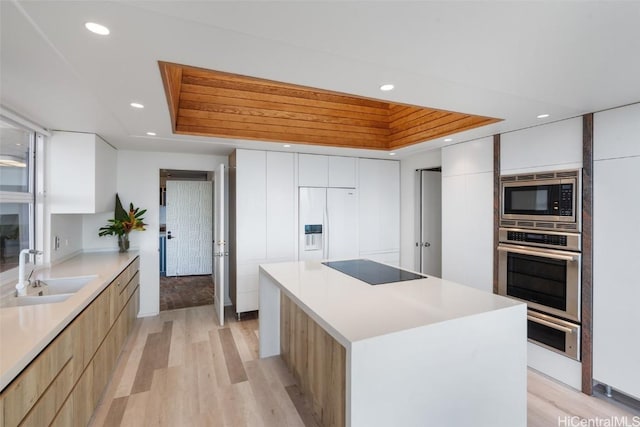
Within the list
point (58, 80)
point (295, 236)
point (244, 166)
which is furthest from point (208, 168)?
point (58, 80)

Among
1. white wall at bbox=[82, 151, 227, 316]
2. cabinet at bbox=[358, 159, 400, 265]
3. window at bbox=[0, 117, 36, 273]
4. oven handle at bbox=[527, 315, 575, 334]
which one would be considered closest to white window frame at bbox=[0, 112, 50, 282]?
window at bbox=[0, 117, 36, 273]

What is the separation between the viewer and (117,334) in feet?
9.36

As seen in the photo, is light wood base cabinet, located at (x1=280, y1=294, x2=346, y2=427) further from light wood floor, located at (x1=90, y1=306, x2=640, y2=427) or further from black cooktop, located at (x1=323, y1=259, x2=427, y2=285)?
black cooktop, located at (x1=323, y1=259, x2=427, y2=285)

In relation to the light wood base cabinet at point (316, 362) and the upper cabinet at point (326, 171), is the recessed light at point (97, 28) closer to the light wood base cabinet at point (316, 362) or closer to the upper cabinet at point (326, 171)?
the light wood base cabinet at point (316, 362)

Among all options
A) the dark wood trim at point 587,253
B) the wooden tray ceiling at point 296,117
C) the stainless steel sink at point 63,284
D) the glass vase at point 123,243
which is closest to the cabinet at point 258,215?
the wooden tray ceiling at point 296,117

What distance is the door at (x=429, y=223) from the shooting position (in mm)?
4656

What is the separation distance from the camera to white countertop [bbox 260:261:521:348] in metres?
1.55

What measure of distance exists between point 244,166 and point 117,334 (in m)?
2.22

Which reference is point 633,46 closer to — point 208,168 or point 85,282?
point 85,282

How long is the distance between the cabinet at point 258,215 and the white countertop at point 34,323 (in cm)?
153

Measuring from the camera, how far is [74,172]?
10.2ft

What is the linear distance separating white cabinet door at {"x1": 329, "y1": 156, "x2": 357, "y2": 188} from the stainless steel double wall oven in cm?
200

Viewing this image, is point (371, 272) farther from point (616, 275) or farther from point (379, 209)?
point (379, 209)

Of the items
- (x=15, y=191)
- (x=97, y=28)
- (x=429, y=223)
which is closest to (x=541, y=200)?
(x=429, y=223)
